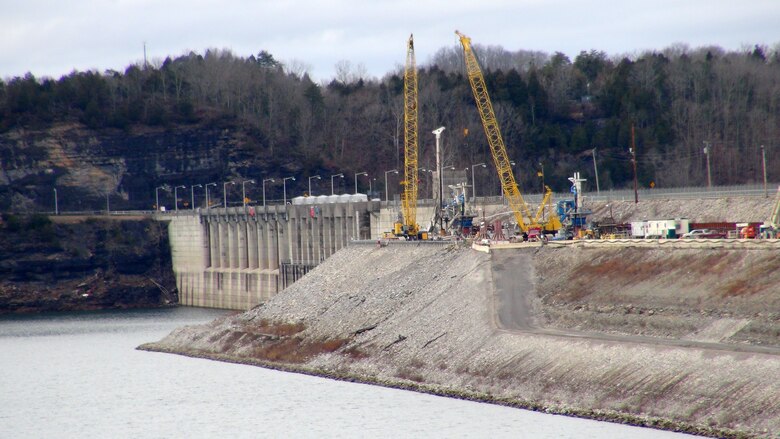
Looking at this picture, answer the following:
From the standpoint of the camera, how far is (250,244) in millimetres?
155250

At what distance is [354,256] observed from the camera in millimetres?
117188

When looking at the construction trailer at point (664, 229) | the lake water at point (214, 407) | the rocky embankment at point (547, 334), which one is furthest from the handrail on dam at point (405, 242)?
the lake water at point (214, 407)

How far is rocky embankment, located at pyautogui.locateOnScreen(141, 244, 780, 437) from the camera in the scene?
55.9 meters

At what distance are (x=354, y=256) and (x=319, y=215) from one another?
25.3 meters

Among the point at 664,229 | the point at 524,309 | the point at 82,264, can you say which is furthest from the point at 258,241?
the point at 524,309

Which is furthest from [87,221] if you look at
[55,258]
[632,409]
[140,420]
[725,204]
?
[632,409]

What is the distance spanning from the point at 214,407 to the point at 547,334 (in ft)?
67.4

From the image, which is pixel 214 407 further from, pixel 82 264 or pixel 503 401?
pixel 82 264

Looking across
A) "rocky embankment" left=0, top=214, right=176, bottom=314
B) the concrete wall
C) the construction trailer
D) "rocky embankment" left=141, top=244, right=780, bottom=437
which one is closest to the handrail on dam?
"rocky embankment" left=141, top=244, right=780, bottom=437

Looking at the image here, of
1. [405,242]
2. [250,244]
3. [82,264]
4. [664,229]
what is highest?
[664,229]

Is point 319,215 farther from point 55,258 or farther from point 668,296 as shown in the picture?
point 668,296

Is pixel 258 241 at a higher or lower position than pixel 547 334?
higher

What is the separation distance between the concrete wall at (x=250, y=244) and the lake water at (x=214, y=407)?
4020cm

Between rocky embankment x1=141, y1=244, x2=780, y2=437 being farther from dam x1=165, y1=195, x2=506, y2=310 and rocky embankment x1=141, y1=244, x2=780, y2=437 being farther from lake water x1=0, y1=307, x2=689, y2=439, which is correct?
dam x1=165, y1=195, x2=506, y2=310
